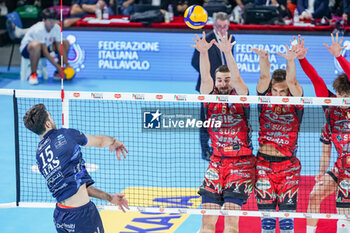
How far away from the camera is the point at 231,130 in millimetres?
6625

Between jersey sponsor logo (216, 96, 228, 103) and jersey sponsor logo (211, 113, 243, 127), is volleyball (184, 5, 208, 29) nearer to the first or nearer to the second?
jersey sponsor logo (211, 113, 243, 127)

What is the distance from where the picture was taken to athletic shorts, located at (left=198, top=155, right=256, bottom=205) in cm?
652

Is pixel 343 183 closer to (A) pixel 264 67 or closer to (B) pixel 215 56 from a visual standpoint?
(A) pixel 264 67

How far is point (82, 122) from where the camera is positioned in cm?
1162

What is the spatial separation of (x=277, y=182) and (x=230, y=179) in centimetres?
55

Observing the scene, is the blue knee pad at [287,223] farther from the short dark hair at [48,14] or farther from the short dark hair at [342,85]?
the short dark hair at [48,14]

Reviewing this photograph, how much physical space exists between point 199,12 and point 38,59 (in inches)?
248

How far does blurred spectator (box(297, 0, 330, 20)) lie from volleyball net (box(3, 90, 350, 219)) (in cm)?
582

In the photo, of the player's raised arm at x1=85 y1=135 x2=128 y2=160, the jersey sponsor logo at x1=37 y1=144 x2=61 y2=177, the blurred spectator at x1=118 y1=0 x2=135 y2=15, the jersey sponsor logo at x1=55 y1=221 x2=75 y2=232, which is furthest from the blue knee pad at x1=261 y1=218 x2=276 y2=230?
the blurred spectator at x1=118 y1=0 x2=135 y2=15

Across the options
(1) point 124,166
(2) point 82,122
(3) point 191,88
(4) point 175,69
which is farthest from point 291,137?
(4) point 175,69

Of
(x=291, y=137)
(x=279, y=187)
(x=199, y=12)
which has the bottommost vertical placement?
(x=279, y=187)

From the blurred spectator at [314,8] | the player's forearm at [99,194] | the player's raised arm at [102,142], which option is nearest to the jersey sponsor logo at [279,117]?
the player's raised arm at [102,142]

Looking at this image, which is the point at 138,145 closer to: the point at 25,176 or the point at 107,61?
the point at 25,176

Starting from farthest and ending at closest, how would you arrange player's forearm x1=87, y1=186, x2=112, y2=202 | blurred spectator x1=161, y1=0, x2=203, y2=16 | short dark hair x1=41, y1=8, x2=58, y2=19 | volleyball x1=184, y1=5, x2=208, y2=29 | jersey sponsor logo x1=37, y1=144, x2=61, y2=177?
blurred spectator x1=161, y1=0, x2=203, y2=16 → short dark hair x1=41, y1=8, x2=58, y2=19 → volleyball x1=184, y1=5, x2=208, y2=29 → player's forearm x1=87, y1=186, x2=112, y2=202 → jersey sponsor logo x1=37, y1=144, x2=61, y2=177
